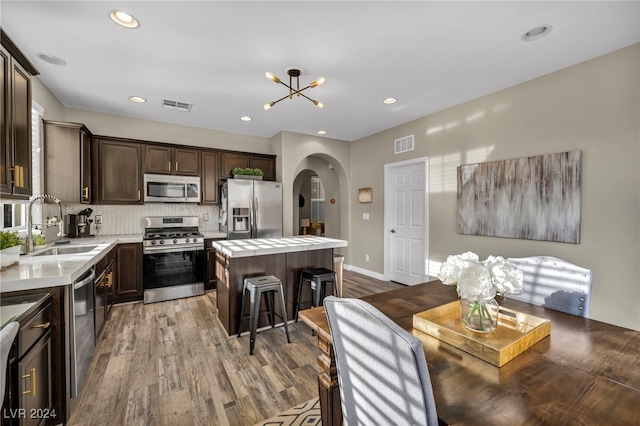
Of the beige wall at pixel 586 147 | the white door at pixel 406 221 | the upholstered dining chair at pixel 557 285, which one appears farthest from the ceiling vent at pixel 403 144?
the upholstered dining chair at pixel 557 285

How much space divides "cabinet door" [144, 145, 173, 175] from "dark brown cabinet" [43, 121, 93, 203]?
29.9 inches

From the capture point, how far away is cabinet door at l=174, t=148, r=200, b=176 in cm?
432

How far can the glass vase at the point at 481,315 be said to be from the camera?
114cm

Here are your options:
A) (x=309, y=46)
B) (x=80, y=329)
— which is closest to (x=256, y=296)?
(x=80, y=329)

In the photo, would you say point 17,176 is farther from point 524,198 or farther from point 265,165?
point 524,198

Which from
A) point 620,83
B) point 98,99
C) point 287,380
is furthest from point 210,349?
point 620,83

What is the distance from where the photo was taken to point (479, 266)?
45.4 inches

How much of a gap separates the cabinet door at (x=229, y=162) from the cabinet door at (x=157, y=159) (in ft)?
2.58

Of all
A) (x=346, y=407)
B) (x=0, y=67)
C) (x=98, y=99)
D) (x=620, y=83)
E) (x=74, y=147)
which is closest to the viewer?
(x=346, y=407)

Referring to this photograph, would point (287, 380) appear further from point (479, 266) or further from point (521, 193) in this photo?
point (521, 193)

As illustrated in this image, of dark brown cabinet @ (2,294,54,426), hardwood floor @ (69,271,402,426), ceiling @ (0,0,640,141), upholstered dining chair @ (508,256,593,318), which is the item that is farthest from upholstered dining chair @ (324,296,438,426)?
ceiling @ (0,0,640,141)

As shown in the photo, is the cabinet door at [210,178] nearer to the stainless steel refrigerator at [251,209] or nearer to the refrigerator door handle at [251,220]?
the stainless steel refrigerator at [251,209]

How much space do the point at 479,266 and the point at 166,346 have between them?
9.22ft

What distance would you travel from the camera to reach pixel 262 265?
291cm
